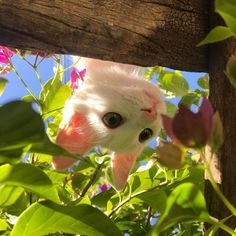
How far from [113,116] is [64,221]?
27 centimetres

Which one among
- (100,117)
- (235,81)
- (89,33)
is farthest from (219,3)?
(100,117)

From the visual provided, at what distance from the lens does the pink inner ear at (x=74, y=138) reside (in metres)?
0.72

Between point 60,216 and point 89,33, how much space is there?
25 cm

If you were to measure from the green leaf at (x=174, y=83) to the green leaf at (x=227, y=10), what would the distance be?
2.27 ft

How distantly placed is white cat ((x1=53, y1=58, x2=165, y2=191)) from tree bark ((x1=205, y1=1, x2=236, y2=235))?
10 centimetres

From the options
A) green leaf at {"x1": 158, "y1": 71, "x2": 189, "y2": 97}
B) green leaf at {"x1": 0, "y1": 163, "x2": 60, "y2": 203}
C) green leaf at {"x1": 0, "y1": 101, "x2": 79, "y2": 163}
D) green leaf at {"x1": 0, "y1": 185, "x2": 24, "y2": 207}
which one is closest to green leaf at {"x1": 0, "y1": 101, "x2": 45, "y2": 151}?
green leaf at {"x1": 0, "y1": 101, "x2": 79, "y2": 163}

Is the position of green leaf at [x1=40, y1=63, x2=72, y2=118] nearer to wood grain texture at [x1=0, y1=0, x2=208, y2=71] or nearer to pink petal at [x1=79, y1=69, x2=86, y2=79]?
pink petal at [x1=79, y1=69, x2=86, y2=79]

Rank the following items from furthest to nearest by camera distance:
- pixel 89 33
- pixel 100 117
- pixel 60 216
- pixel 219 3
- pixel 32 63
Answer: pixel 32 63
pixel 100 117
pixel 89 33
pixel 60 216
pixel 219 3

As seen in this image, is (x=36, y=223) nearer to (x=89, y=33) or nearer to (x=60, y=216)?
(x=60, y=216)

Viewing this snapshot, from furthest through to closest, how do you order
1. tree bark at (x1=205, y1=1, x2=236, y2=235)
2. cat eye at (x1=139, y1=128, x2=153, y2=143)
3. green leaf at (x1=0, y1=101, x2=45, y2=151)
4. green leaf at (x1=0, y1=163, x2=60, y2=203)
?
cat eye at (x1=139, y1=128, x2=153, y2=143), tree bark at (x1=205, y1=1, x2=236, y2=235), green leaf at (x1=0, y1=163, x2=60, y2=203), green leaf at (x1=0, y1=101, x2=45, y2=151)

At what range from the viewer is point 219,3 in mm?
411

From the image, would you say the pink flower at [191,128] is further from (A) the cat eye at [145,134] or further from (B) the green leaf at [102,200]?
(B) the green leaf at [102,200]

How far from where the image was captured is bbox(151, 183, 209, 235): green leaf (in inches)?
14.6

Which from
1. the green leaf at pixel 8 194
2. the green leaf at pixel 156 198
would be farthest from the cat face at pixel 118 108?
the green leaf at pixel 8 194
